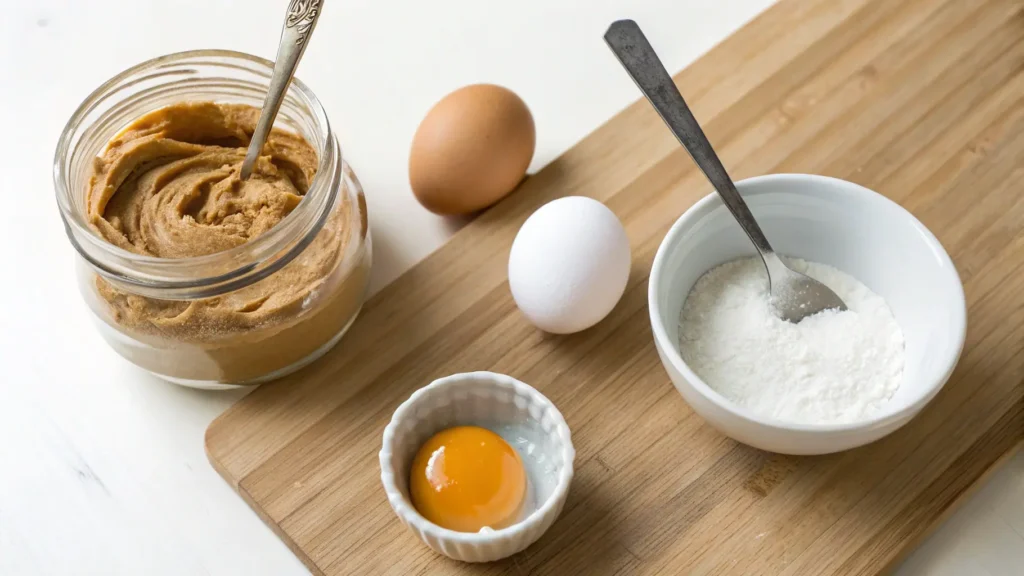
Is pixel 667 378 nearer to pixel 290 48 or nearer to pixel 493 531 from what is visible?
pixel 493 531

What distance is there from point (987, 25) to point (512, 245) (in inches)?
35.8

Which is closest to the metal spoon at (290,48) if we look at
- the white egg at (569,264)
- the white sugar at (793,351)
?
the white egg at (569,264)

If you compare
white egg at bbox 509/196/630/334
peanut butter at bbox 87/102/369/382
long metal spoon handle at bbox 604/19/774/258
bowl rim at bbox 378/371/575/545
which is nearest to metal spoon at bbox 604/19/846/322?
long metal spoon handle at bbox 604/19/774/258

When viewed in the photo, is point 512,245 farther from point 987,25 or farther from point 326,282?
point 987,25

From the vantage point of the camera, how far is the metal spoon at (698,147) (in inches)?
50.6

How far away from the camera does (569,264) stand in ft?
4.24

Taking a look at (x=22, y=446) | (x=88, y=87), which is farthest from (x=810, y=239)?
(x=88, y=87)

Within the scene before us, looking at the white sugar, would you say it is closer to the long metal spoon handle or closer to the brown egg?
the long metal spoon handle

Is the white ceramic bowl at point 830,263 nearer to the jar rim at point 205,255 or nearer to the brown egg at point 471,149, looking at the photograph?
the brown egg at point 471,149

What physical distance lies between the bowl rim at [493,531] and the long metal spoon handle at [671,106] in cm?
35

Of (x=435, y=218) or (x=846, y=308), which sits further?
(x=435, y=218)

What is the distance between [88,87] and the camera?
178 cm

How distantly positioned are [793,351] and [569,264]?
306mm

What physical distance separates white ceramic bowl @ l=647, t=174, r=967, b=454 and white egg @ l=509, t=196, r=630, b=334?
→ 7 centimetres
